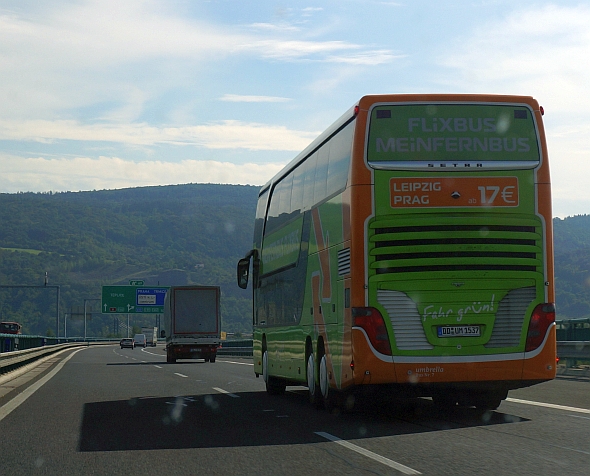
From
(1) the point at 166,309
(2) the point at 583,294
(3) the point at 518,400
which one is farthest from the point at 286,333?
(2) the point at 583,294

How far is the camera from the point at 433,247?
36.5 feet

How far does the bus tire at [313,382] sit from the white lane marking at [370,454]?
2869 mm

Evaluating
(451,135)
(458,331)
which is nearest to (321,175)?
(451,135)

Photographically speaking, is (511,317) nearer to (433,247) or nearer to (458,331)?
(458,331)

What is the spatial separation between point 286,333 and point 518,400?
396cm

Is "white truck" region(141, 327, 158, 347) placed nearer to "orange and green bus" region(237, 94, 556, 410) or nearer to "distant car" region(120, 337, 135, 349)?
"distant car" region(120, 337, 135, 349)

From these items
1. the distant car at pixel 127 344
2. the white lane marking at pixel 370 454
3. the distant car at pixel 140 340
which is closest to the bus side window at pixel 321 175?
the white lane marking at pixel 370 454

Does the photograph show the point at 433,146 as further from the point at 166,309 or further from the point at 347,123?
the point at 166,309

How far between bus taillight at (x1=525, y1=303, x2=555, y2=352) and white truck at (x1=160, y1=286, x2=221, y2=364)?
94.6 feet

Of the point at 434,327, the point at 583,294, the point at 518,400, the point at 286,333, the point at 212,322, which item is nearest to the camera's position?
the point at 434,327

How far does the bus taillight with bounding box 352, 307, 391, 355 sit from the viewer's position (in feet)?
36.0

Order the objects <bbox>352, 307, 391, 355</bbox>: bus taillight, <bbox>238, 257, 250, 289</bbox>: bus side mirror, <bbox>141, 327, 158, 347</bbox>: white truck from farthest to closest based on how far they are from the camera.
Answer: <bbox>141, 327, 158, 347</bbox>: white truck
<bbox>238, 257, 250, 289</bbox>: bus side mirror
<bbox>352, 307, 391, 355</bbox>: bus taillight

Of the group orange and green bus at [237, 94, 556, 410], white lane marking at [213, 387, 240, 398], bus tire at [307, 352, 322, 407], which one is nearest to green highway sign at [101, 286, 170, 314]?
white lane marking at [213, 387, 240, 398]

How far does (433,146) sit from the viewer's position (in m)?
11.2
